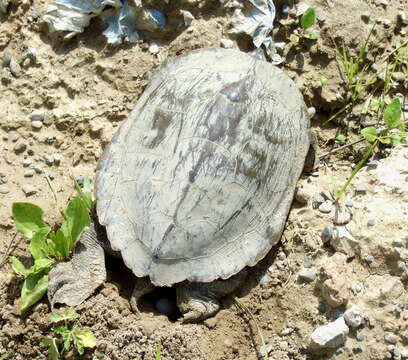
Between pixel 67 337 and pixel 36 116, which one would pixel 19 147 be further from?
pixel 67 337

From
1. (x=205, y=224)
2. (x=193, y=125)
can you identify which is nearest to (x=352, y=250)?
(x=205, y=224)

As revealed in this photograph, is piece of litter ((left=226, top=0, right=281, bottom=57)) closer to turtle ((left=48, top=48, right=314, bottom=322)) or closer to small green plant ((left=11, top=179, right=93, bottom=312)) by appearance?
turtle ((left=48, top=48, right=314, bottom=322))

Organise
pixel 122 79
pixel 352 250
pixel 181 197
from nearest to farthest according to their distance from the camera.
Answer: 1. pixel 181 197
2. pixel 352 250
3. pixel 122 79

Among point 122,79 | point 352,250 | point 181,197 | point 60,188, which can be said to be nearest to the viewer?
point 181,197

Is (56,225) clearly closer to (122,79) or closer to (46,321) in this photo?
(46,321)

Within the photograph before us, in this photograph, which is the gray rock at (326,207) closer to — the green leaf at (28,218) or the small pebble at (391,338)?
the small pebble at (391,338)
